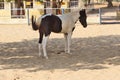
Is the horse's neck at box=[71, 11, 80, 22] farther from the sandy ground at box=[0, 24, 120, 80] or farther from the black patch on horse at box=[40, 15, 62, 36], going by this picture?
the sandy ground at box=[0, 24, 120, 80]

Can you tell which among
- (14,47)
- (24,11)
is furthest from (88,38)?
(24,11)

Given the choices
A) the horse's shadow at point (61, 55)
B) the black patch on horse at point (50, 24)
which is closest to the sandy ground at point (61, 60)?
the horse's shadow at point (61, 55)

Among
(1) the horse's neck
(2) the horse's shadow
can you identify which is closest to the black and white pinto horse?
(1) the horse's neck

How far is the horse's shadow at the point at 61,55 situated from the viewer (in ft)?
35.1

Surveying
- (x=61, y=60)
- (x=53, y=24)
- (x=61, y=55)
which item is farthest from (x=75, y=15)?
(x=61, y=60)

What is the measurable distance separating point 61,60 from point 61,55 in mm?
952

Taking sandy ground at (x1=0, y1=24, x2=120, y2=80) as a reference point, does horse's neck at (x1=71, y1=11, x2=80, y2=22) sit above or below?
above

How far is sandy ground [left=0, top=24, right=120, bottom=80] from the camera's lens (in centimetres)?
936

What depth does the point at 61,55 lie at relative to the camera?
12.5 m

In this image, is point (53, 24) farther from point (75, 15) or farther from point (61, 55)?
point (61, 55)

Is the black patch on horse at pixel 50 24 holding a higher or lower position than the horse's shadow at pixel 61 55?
higher

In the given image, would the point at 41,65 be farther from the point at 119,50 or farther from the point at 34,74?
the point at 119,50

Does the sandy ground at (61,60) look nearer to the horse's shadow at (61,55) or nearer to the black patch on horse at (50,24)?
the horse's shadow at (61,55)

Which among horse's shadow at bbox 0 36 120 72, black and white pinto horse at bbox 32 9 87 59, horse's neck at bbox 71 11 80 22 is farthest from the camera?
horse's neck at bbox 71 11 80 22
